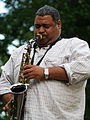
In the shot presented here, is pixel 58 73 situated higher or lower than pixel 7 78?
higher

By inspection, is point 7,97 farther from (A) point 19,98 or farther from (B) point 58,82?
(B) point 58,82

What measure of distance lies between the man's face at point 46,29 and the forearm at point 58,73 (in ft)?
1.45

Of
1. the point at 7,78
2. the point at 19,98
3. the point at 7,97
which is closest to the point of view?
the point at 19,98

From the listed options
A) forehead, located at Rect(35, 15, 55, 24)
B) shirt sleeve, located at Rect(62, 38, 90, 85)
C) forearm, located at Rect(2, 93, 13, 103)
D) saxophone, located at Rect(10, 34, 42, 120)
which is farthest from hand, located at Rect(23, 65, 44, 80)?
forehead, located at Rect(35, 15, 55, 24)

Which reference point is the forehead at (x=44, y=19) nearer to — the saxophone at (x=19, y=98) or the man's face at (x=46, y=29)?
the man's face at (x=46, y=29)

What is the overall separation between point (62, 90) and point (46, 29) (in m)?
0.68

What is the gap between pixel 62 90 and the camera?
8.59ft

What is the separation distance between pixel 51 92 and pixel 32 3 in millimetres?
5203

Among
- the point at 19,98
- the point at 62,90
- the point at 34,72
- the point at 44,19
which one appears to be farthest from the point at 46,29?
Answer: the point at 19,98

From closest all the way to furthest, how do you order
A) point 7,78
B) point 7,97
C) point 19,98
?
point 19,98 < point 7,97 < point 7,78

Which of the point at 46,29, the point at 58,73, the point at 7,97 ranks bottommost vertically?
the point at 7,97

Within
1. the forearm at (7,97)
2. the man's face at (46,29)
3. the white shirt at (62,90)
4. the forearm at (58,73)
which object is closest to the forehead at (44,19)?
the man's face at (46,29)

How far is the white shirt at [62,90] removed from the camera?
2557mm

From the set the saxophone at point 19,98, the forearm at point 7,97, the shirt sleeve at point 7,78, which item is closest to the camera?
the saxophone at point 19,98
